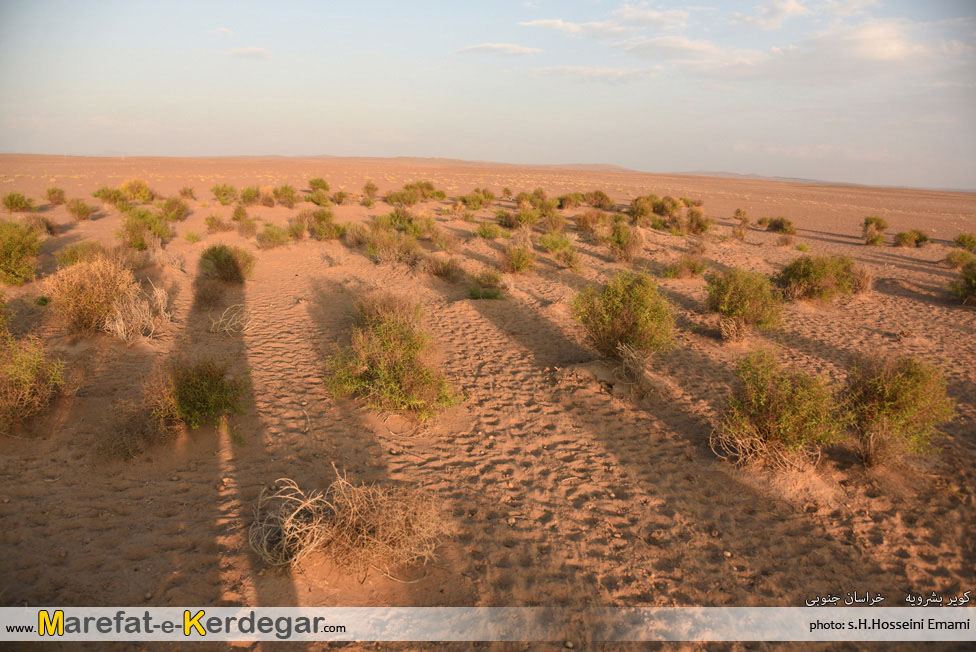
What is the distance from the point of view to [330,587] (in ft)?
10.3

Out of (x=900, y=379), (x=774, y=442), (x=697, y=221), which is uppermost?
(x=697, y=221)

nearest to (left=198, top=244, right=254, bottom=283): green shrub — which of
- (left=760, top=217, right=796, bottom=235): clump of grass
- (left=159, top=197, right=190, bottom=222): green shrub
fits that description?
(left=159, top=197, right=190, bottom=222): green shrub

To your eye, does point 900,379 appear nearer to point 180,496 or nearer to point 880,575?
point 880,575

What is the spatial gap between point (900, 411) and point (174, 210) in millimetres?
22283

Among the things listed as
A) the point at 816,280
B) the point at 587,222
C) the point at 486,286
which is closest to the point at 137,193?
the point at 486,286

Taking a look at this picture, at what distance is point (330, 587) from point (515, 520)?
1.53 meters

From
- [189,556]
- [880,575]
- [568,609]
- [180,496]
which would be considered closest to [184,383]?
[180,496]

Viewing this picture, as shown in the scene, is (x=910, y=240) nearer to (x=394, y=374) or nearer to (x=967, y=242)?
(x=967, y=242)

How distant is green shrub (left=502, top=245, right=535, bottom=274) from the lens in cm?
1178

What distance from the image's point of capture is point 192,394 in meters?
4.75

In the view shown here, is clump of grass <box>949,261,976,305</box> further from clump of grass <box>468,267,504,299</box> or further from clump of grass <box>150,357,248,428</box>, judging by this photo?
clump of grass <box>150,357,248,428</box>

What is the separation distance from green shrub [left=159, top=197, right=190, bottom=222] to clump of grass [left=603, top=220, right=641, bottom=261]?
1597 cm

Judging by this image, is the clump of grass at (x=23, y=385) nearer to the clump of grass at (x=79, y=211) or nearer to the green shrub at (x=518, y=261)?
the green shrub at (x=518, y=261)

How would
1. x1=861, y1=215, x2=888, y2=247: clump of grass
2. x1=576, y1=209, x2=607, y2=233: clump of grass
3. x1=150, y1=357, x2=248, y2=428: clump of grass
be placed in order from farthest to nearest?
x1=576, y1=209, x2=607, y2=233: clump of grass < x1=861, y1=215, x2=888, y2=247: clump of grass < x1=150, y1=357, x2=248, y2=428: clump of grass
